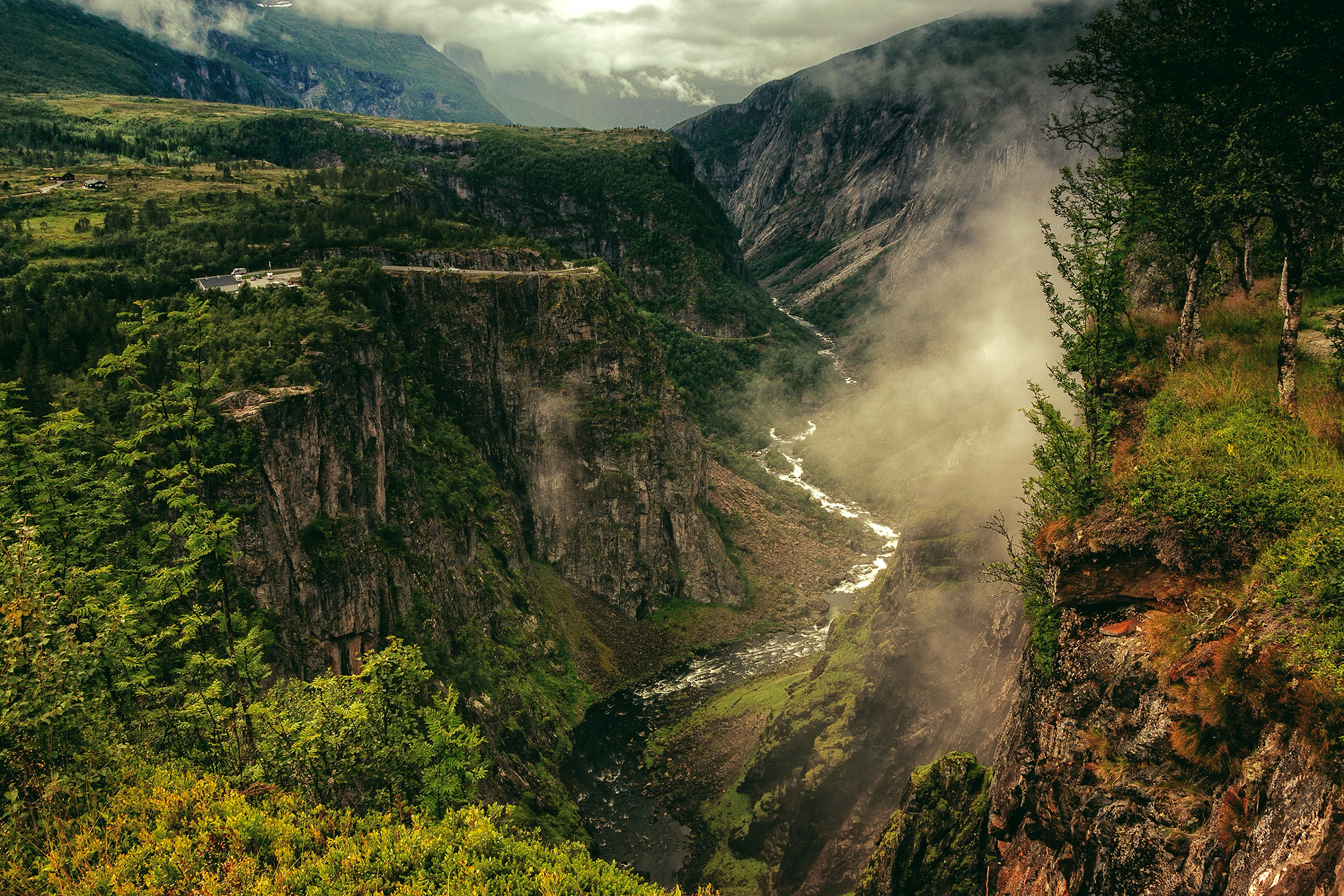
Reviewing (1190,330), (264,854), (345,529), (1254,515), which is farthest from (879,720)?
(345,529)

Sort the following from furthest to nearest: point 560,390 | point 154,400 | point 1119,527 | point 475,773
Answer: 1. point 560,390
2. point 475,773
3. point 154,400
4. point 1119,527

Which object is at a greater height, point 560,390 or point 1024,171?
point 1024,171

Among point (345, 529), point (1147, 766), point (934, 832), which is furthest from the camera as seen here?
point (345, 529)

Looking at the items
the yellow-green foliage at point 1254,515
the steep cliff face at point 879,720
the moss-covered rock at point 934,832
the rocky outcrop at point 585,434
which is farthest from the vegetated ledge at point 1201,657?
the rocky outcrop at point 585,434

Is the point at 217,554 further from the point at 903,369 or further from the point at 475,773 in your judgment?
the point at 903,369

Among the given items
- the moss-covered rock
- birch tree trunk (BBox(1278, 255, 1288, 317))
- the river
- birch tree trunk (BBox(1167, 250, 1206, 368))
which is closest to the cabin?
the river

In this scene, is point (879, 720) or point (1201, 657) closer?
point (1201, 657)

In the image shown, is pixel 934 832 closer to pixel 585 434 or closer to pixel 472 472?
pixel 472 472

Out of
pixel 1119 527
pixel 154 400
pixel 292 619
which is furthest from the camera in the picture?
pixel 292 619

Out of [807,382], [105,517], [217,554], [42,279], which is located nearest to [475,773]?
[217,554]
